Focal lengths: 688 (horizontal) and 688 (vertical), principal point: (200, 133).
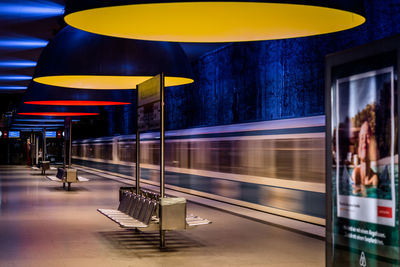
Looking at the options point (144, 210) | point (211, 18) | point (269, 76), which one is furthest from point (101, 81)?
point (211, 18)

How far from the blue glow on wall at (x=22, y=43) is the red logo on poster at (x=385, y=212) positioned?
65.9ft

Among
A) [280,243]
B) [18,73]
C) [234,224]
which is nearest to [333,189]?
[280,243]

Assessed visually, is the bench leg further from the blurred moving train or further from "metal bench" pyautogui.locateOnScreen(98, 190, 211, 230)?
the blurred moving train

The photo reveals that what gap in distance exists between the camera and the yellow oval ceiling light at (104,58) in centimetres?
1390

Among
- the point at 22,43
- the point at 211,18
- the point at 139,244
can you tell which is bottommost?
the point at 139,244

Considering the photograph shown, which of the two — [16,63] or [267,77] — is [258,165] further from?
[16,63]

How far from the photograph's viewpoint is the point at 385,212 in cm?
480

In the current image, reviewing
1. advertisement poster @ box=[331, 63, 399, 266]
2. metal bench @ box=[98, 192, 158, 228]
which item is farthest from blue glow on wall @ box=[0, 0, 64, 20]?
advertisement poster @ box=[331, 63, 399, 266]

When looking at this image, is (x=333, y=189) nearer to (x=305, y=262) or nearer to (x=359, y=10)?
(x=359, y=10)

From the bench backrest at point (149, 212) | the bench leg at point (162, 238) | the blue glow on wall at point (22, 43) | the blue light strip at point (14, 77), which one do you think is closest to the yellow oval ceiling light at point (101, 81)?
the bench backrest at point (149, 212)

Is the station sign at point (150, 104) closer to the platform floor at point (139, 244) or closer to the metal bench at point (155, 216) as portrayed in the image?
the metal bench at point (155, 216)

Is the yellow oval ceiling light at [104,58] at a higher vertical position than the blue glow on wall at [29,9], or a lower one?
lower

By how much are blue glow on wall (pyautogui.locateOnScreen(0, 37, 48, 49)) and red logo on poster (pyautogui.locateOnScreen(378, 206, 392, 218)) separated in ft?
65.9

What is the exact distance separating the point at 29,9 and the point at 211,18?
11.7m
